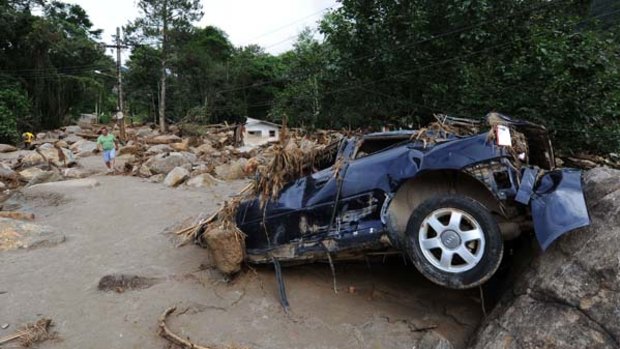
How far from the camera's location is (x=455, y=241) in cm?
366

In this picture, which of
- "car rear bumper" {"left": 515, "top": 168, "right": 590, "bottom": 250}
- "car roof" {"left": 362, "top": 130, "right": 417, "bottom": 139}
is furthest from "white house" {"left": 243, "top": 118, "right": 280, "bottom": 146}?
"car rear bumper" {"left": 515, "top": 168, "right": 590, "bottom": 250}

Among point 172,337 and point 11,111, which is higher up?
point 11,111

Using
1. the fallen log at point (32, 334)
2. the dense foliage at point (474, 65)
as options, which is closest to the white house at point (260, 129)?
the dense foliage at point (474, 65)

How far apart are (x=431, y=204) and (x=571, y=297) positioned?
125 centimetres

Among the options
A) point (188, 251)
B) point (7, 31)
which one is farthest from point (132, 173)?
point (7, 31)

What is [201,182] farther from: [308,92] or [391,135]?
[308,92]

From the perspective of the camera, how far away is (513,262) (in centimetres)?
433

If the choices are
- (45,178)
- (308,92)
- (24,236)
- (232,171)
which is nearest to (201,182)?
(232,171)

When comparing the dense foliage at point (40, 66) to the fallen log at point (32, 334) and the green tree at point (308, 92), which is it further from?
the fallen log at point (32, 334)

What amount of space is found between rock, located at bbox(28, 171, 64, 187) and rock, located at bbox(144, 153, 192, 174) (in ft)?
8.63

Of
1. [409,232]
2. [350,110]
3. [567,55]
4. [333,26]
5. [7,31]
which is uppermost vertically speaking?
[7,31]

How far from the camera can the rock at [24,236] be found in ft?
21.7

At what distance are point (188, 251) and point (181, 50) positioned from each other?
115 ft

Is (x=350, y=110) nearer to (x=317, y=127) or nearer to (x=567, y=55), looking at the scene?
(x=317, y=127)
